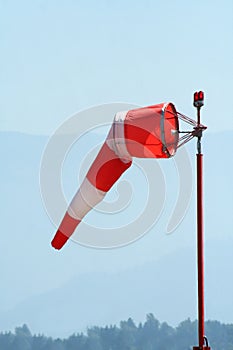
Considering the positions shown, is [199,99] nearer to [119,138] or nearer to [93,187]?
[119,138]

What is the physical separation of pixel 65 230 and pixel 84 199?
0.12m

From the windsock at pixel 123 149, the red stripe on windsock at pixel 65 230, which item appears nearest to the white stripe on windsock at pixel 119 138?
the windsock at pixel 123 149

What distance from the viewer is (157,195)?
1.77 meters

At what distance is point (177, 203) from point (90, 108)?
1.28 feet

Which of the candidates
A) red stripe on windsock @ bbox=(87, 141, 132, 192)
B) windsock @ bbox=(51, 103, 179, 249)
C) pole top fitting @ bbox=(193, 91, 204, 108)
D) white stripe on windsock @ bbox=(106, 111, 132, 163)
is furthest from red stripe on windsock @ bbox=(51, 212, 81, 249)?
pole top fitting @ bbox=(193, 91, 204, 108)

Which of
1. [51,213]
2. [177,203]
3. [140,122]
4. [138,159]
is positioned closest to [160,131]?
[140,122]

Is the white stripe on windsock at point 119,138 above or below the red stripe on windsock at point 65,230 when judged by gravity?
above

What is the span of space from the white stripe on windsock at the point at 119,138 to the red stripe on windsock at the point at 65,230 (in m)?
0.26

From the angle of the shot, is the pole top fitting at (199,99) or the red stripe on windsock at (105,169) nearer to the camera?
the pole top fitting at (199,99)

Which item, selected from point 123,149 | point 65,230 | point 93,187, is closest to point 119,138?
point 123,149

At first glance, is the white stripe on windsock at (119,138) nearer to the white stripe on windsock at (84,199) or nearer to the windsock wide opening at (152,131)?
the windsock wide opening at (152,131)

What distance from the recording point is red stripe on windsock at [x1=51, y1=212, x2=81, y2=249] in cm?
173

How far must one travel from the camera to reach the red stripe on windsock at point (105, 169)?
165 cm

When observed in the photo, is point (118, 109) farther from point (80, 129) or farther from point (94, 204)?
point (94, 204)
